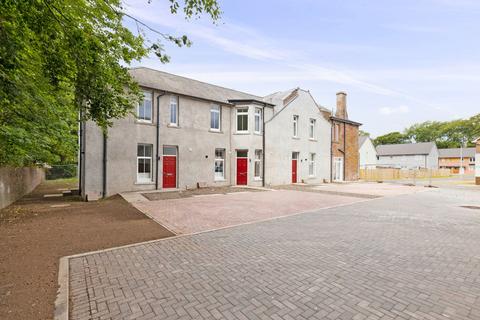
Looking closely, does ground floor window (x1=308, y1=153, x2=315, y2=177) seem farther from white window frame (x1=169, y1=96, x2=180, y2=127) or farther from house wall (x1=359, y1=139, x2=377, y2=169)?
house wall (x1=359, y1=139, x2=377, y2=169)

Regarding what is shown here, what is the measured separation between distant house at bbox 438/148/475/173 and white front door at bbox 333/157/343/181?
60867mm

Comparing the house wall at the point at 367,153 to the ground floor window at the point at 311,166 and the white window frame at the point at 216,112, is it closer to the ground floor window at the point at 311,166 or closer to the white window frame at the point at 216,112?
the ground floor window at the point at 311,166

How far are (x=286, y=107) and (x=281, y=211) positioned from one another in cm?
1387

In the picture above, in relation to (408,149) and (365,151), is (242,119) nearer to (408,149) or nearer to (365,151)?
(365,151)

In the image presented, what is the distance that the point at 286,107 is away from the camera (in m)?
22.5

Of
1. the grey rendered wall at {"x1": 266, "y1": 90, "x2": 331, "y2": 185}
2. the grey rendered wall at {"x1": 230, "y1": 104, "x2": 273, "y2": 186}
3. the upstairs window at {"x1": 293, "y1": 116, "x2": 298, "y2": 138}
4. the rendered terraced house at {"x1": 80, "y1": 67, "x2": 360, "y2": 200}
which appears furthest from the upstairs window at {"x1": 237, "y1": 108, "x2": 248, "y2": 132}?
the upstairs window at {"x1": 293, "y1": 116, "x2": 298, "y2": 138}

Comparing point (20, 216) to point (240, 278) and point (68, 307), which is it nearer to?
point (68, 307)

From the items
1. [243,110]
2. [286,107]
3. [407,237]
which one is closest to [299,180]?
[286,107]

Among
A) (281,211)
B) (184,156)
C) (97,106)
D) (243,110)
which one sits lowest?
(281,211)

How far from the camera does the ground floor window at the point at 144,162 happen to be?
1597 cm

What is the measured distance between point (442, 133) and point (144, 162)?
107 m

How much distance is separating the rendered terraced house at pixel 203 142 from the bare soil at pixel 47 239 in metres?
3.55

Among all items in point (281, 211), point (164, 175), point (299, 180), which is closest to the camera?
point (281, 211)

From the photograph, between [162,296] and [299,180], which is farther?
[299,180]
